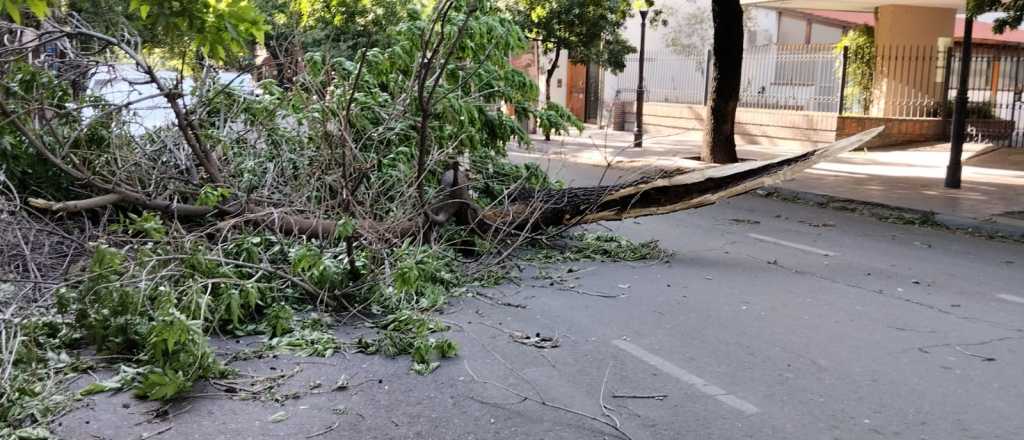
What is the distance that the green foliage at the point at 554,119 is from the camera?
9.66m

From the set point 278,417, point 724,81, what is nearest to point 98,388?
point 278,417

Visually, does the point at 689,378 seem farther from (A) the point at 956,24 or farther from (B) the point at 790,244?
(A) the point at 956,24

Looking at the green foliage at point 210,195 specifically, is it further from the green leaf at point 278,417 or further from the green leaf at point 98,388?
the green leaf at point 278,417

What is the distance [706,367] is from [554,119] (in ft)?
15.6

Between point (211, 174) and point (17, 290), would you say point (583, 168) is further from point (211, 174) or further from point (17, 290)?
point (17, 290)

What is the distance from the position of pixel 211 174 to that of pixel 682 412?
425cm

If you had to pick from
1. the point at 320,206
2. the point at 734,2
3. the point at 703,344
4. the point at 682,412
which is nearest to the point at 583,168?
the point at 734,2

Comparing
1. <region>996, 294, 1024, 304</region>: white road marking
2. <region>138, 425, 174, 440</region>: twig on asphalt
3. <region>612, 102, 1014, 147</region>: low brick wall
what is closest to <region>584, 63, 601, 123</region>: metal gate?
<region>612, 102, 1014, 147</region>: low brick wall

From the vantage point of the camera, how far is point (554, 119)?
9680 millimetres

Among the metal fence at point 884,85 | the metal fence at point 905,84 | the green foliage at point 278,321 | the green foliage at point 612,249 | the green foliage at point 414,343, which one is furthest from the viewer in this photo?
the metal fence at point 905,84

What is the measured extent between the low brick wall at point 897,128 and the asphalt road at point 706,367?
13.5 m

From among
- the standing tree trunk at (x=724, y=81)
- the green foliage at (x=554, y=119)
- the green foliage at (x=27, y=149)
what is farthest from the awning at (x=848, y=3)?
the green foliage at (x=27, y=149)

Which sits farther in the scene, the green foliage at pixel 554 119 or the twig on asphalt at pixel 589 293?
the green foliage at pixel 554 119

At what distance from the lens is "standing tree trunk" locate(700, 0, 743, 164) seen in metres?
16.6
